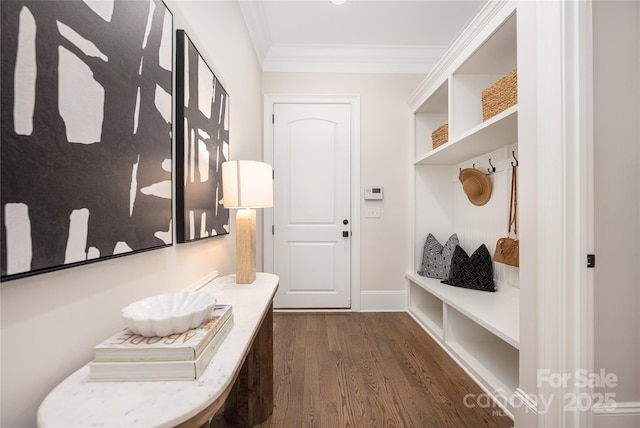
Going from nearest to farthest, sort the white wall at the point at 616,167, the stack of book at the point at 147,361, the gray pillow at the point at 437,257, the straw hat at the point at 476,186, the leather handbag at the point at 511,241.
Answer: the stack of book at the point at 147,361 → the white wall at the point at 616,167 → the leather handbag at the point at 511,241 → the straw hat at the point at 476,186 → the gray pillow at the point at 437,257

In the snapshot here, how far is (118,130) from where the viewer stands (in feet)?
2.76

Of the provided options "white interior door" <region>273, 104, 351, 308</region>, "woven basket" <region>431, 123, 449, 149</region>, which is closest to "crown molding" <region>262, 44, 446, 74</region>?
"white interior door" <region>273, 104, 351, 308</region>

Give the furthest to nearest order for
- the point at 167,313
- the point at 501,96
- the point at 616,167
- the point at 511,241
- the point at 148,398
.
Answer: the point at 511,241 → the point at 501,96 → the point at 616,167 → the point at 167,313 → the point at 148,398

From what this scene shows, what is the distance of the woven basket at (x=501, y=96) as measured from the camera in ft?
5.32

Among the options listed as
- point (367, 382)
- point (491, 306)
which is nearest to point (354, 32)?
point (491, 306)

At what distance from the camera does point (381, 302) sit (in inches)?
124

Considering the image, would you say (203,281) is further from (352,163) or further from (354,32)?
(354,32)

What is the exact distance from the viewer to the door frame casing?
3.11 meters

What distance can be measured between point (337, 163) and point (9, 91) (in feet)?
8.96

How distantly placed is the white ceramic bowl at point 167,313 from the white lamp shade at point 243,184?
23.1 inches

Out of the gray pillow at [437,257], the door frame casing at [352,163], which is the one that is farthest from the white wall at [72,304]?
the gray pillow at [437,257]

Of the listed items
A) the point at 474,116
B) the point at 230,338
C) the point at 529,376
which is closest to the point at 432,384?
the point at 529,376

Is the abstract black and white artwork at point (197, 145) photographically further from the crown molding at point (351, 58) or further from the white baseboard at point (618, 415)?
the white baseboard at point (618, 415)

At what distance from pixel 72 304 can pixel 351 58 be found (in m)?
3.18
